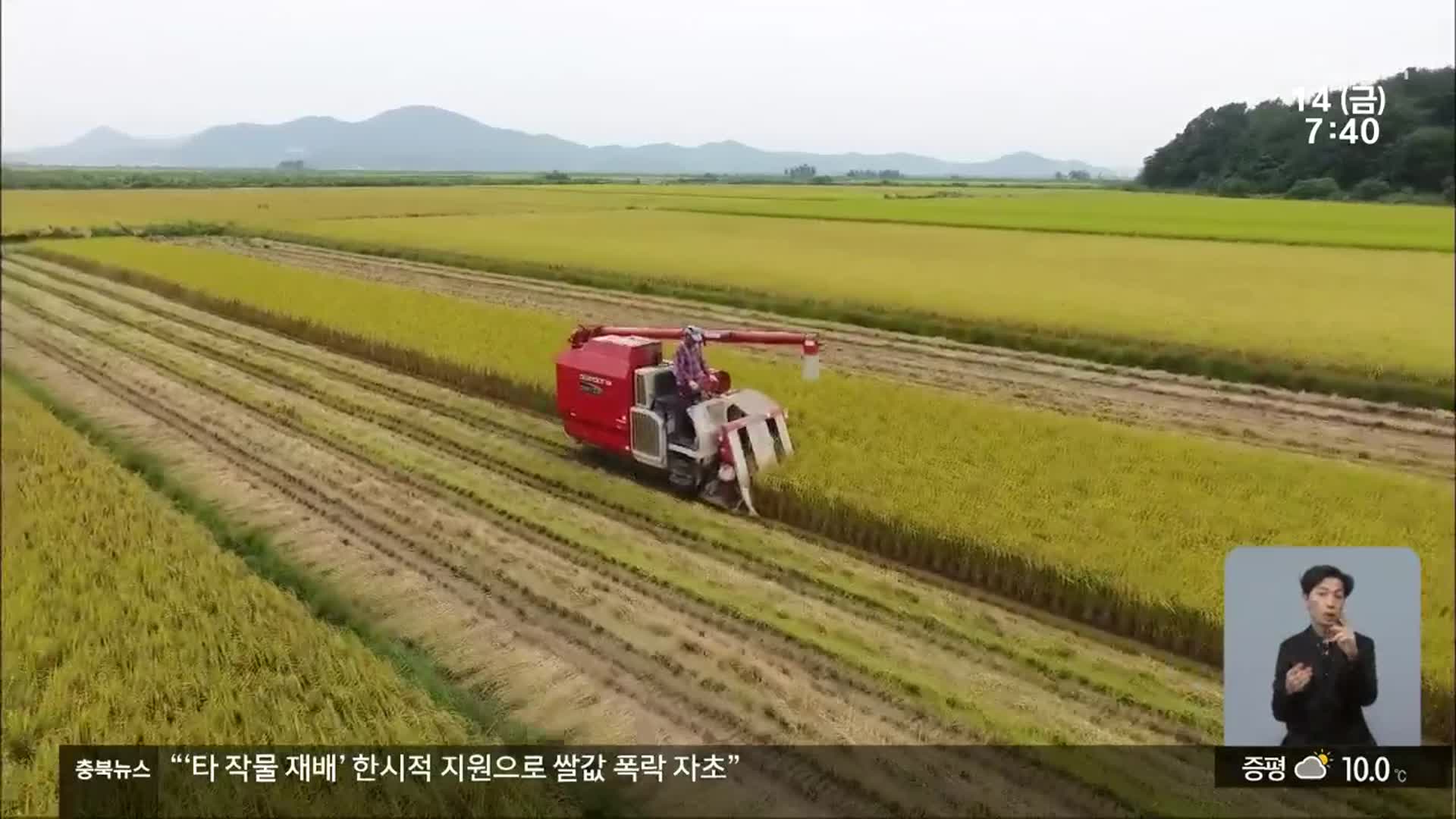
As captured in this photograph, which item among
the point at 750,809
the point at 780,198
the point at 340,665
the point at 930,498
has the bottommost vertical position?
the point at 750,809

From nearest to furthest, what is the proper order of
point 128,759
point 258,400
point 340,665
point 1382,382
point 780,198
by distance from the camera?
point 128,759 < point 340,665 < point 1382,382 < point 258,400 < point 780,198

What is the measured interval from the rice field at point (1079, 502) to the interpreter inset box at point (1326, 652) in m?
1.99

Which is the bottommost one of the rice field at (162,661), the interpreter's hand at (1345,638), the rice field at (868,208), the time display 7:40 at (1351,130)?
Result: the rice field at (162,661)

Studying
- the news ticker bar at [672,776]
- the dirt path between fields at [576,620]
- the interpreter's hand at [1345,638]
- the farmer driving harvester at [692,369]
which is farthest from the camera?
the farmer driving harvester at [692,369]

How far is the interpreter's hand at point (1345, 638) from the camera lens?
3.99 meters

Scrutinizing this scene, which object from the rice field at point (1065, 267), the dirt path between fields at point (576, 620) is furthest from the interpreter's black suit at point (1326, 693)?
the rice field at point (1065, 267)

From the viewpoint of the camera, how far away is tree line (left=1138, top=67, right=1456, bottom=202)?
526cm

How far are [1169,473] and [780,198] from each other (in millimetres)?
45878

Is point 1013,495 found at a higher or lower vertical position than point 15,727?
higher

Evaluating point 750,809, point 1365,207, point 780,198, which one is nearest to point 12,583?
point 750,809

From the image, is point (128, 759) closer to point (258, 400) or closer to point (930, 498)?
Result: point (930, 498)

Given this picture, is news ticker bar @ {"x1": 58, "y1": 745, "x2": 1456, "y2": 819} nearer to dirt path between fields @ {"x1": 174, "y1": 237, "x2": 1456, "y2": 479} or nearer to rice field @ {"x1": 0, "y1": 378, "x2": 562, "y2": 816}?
rice field @ {"x1": 0, "y1": 378, "x2": 562, "y2": 816}

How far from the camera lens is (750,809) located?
5.35 meters

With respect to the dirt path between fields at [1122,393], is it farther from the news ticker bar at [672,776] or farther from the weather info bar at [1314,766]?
the weather info bar at [1314,766]
